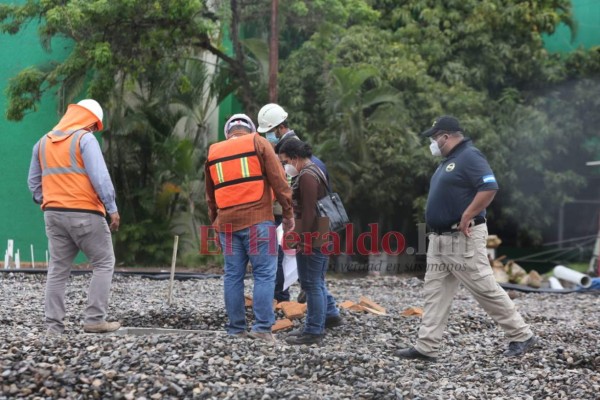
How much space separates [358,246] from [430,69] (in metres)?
4.12

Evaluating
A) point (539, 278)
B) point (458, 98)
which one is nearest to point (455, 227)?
point (539, 278)

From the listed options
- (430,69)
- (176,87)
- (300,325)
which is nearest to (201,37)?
(176,87)

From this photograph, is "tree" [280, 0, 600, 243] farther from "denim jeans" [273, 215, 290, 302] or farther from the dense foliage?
"denim jeans" [273, 215, 290, 302]

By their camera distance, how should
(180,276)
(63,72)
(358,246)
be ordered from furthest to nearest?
1. (358,246)
2. (63,72)
3. (180,276)

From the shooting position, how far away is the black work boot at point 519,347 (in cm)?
673

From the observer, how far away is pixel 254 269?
22.3ft

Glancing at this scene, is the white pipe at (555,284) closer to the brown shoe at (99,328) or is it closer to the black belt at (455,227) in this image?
the black belt at (455,227)

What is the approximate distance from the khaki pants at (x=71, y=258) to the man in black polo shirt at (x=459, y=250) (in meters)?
2.25

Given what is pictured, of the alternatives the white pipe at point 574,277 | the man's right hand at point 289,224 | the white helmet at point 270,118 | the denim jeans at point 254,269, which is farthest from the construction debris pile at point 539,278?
the denim jeans at point 254,269

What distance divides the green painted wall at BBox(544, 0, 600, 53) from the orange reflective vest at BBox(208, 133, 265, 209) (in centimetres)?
1620

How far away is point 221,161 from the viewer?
6773 mm

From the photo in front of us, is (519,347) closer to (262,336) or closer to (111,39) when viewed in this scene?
(262,336)

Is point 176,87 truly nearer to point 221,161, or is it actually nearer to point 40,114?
point 40,114

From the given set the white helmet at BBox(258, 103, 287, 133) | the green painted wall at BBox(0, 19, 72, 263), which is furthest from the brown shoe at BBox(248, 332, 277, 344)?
the green painted wall at BBox(0, 19, 72, 263)
